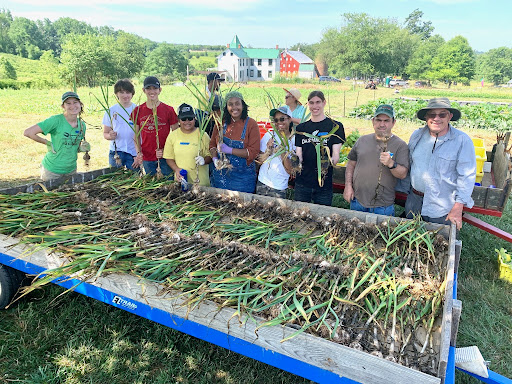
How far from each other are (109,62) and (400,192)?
55.6 m

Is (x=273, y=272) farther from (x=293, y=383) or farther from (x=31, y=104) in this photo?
(x=31, y=104)

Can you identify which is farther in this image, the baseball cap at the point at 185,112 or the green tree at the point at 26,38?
the green tree at the point at 26,38

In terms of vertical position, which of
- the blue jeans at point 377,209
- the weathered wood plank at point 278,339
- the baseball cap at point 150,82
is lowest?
the weathered wood plank at point 278,339

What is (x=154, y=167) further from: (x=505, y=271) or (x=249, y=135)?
(x=505, y=271)

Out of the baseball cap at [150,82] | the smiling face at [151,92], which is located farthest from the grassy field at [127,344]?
the baseball cap at [150,82]

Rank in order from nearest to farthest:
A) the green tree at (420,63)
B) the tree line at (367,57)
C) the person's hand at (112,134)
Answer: the person's hand at (112,134)
the tree line at (367,57)
the green tree at (420,63)

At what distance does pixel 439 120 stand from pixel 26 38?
135 metres

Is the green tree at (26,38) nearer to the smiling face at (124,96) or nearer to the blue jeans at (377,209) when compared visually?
the smiling face at (124,96)

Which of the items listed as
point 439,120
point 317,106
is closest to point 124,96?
point 317,106

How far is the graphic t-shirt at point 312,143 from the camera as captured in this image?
149 inches

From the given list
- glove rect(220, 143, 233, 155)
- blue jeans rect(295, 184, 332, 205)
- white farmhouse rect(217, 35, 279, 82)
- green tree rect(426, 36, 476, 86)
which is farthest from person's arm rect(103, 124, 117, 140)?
green tree rect(426, 36, 476, 86)

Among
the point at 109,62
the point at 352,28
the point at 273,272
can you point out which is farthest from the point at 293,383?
the point at 352,28

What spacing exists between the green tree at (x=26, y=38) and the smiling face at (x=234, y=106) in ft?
367

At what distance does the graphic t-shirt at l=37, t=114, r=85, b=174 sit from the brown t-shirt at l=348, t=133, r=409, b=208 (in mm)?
3319
